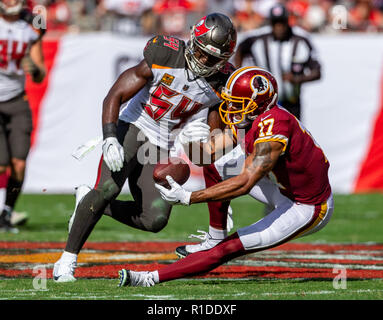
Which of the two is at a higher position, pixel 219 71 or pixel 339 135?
pixel 219 71

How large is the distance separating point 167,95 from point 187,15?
659 cm

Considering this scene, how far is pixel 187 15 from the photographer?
1130 centimetres

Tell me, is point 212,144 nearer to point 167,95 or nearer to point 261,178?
point 167,95

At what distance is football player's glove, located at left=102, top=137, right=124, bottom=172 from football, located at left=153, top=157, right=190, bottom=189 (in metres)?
0.21

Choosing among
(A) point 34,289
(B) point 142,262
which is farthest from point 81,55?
(A) point 34,289

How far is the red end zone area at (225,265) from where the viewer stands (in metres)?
4.86

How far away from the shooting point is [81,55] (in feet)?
34.3

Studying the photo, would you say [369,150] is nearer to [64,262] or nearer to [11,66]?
[11,66]

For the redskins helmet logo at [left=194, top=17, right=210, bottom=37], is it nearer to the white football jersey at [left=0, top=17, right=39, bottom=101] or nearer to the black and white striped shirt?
the white football jersey at [left=0, top=17, right=39, bottom=101]

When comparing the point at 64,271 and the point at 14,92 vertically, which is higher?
the point at 14,92

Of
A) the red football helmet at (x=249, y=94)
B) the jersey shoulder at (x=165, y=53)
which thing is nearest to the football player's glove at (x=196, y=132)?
the red football helmet at (x=249, y=94)

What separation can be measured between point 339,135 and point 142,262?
5.62 meters

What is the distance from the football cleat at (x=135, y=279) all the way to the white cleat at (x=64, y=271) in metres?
0.40

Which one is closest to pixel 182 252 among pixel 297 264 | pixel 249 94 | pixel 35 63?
pixel 297 264
